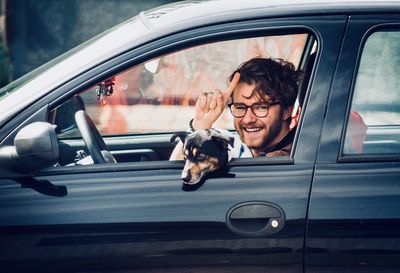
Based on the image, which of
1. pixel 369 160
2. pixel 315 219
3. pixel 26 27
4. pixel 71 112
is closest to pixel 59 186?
pixel 71 112

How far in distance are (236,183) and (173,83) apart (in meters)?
4.71

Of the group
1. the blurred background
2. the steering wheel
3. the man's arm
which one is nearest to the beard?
the man's arm

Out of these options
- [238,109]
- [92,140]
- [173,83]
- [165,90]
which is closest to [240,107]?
[238,109]

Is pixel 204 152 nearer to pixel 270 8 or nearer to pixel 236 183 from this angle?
pixel 236 183

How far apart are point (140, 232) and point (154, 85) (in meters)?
4.27

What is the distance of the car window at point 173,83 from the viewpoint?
13.0 ft

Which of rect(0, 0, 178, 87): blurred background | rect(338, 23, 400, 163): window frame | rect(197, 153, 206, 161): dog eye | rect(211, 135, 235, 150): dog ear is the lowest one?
rect(197, 153, 206, 161): dog eye

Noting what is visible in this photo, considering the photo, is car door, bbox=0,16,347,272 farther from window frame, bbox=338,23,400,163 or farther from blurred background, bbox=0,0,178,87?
blurred background, bbox=0,0,178,87

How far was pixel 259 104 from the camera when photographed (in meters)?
3.74

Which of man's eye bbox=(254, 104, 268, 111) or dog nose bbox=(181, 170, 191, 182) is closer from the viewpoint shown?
dog nose bbox=(181, 170, 191, 182)

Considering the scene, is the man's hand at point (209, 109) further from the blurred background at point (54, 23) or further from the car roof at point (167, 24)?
the blurred background at point (54, 23)

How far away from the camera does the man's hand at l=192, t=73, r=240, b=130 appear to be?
366cm

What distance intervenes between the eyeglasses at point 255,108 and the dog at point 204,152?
1.02 feet

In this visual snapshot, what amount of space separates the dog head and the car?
0.13ft
